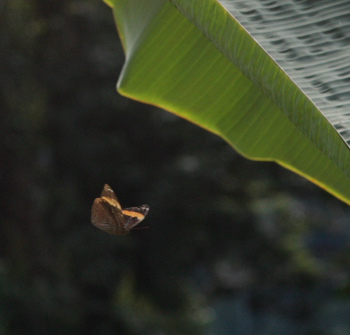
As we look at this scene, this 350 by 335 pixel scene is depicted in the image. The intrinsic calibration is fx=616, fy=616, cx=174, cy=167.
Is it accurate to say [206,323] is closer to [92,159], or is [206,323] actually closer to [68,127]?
[92,159]

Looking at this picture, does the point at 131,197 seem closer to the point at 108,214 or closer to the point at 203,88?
the point at 203,88

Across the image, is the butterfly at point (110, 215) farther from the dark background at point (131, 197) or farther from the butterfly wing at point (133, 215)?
the dark background at point (131, 197)

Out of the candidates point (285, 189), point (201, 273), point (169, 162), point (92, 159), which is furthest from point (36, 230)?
point (285, 189)

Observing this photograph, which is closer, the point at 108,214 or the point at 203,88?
the point at 108,214

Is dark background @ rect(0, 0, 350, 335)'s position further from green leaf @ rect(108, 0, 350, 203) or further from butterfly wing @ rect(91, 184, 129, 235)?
butterfly wing @ rect(91, 184, 129, 235)

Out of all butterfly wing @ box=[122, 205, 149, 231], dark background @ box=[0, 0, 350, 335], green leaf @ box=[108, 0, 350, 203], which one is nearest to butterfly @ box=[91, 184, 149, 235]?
butterfly wing @ box=[122, 205, 149, 231]

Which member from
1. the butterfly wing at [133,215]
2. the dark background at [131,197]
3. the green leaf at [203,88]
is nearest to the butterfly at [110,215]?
the butterfly wing at [133,215]

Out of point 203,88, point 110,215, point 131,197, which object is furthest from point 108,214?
point 131,197
